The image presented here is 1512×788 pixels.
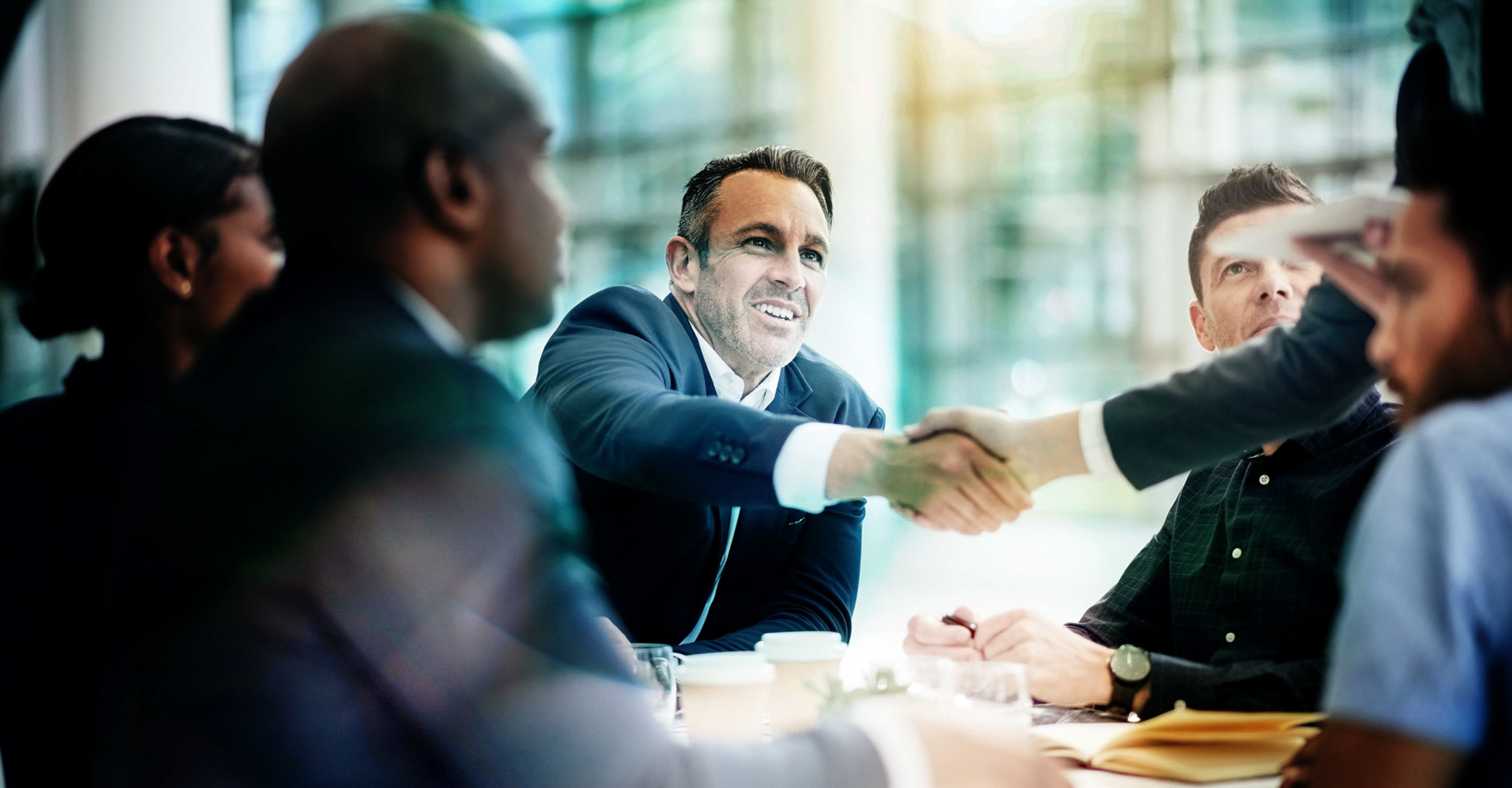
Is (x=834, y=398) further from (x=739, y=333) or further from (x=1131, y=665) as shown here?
(x=1131, y=665)

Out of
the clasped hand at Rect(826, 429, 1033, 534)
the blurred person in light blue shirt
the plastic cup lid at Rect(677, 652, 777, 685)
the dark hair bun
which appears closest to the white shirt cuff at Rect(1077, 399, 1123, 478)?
the clasped hand at Rect(826, 429, 1033, 534)

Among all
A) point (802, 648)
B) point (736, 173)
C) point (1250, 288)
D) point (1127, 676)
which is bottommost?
point (1127, 676)

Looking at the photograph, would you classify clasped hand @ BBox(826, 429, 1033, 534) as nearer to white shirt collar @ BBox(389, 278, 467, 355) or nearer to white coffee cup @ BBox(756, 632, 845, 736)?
white coffee cup @ BBox(756, 632, 845, 736)

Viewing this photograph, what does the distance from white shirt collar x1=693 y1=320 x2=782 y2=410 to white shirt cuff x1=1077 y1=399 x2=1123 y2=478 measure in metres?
0.91

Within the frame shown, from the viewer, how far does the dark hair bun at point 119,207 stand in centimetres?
152

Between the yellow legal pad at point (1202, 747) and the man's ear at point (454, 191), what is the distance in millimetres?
828

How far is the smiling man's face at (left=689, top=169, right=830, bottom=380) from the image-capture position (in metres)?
2.37

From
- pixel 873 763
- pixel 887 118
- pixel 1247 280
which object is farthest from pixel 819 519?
pixel 887 118

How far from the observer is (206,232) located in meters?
1.54

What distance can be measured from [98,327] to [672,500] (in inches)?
37.5

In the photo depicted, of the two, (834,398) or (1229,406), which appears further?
(834,398)

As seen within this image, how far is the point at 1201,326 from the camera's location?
2.15 m

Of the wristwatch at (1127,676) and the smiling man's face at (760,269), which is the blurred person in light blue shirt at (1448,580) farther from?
the smiling man's face at (760,269)

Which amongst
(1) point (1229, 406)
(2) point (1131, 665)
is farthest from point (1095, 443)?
(2) point (1131, 665)
